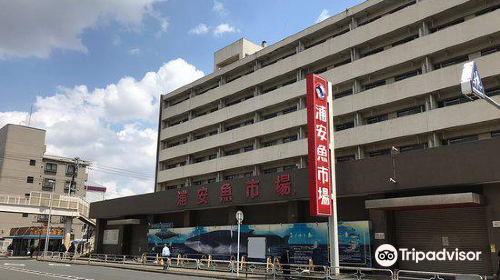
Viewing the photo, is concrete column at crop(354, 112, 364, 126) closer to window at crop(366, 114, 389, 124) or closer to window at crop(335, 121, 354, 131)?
window at crop(366, 114, 389, 124)

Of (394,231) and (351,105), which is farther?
(351,105)

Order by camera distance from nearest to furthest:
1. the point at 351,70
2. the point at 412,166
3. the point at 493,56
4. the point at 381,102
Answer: the point at 412,166 → the point at 493,56 → the point at 381,102 → the point at 351,70

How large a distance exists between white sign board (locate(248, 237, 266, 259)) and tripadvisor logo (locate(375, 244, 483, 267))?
8.27 meters

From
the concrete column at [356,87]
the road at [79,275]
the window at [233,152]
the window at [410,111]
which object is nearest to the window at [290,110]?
the concrete column at [356,87]

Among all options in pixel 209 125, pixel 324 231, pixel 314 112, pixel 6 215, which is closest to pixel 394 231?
pixel 324 231

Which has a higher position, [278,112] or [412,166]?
[278,112]

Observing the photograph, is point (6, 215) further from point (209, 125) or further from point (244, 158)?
point (244, 158)

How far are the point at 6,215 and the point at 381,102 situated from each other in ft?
231

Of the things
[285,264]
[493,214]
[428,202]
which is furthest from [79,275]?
[493,214]

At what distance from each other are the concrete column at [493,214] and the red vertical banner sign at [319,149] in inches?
299

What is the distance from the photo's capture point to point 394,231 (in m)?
24.6

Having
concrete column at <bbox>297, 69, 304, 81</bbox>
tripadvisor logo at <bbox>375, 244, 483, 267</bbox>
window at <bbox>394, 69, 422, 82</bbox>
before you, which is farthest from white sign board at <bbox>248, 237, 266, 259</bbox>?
concrete column at <bbox>297, 69, 304, 81</bbox>

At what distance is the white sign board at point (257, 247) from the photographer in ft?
97.3

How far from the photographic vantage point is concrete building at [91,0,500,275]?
73.0ft
